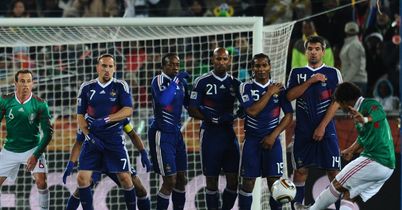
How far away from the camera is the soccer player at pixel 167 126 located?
11.6 metres

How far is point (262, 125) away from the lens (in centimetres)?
1130

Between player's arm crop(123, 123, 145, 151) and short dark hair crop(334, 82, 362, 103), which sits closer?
short dark hair crop(334, 82, 362, 103)

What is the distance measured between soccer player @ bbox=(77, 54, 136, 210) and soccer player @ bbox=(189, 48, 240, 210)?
0.83 meters

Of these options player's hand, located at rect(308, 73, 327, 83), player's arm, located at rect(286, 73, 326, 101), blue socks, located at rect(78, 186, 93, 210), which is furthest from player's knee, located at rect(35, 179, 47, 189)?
player's hand, located at rect(308, 73, 327, 83)

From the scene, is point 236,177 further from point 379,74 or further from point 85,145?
point 379,74

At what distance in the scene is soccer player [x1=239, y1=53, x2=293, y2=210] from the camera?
11.3m

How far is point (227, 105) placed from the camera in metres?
11.6

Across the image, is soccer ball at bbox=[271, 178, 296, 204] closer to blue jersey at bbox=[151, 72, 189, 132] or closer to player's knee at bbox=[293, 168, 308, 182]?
player's knee at bbox=[293, 168, 308, 182]

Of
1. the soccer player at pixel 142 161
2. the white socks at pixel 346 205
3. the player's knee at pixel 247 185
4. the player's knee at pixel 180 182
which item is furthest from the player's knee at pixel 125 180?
the white socks at pixel 346 205

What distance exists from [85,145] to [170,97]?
3.44 feet

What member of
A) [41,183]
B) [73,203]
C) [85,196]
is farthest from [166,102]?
[41,183]

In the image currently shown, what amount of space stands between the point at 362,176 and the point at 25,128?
152 inches

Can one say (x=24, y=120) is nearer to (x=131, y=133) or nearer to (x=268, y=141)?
(x=131, y=133)

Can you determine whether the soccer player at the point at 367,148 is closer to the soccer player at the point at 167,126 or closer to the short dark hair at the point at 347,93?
the short dark hair at the point at 347,93
